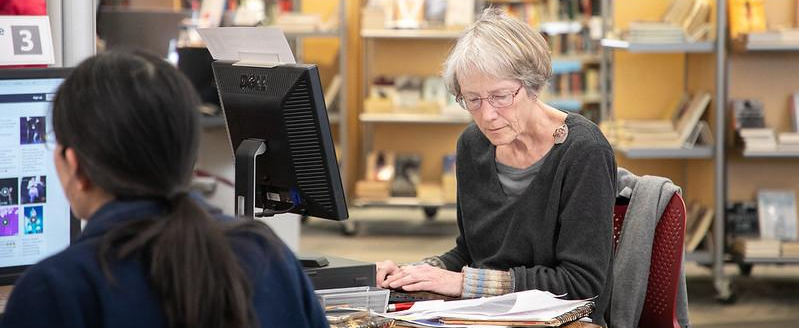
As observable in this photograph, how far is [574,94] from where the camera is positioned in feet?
26.7

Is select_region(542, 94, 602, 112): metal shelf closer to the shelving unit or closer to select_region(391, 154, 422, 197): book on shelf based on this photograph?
select_region(391, 154, 422, 197): book on shelf

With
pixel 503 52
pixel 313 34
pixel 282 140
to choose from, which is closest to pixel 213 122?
pixel 313 34

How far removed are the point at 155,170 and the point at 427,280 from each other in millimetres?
1131

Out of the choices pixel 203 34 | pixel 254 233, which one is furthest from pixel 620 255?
pixel 254 233

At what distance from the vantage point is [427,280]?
2340 millimetres

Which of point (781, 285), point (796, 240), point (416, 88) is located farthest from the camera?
point (416, 88)

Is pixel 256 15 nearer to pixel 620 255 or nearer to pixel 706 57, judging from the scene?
pixel 706 57

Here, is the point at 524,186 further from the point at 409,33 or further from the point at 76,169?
the point at 409,33

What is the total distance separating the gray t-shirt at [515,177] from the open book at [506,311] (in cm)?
41

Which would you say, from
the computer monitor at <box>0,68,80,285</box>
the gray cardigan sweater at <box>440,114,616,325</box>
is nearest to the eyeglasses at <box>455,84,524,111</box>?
the gray cardigan sweater at <box>440,114,616,325</box>

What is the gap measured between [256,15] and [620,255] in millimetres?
5222

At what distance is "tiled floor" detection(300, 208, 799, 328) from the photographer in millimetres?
5164

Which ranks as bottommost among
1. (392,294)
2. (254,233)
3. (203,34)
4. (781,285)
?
(781,285)

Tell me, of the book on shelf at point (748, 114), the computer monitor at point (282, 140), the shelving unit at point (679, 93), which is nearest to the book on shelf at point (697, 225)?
the shelving unit at point (679, 93)
